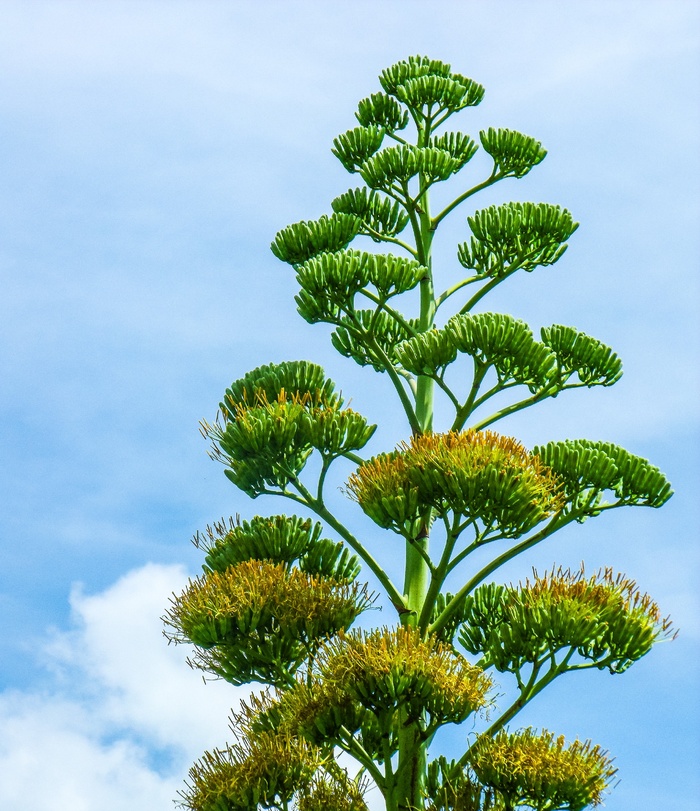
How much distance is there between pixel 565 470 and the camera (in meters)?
8.12

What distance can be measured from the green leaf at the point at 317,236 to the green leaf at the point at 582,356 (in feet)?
5.57

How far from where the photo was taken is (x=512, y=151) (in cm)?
978

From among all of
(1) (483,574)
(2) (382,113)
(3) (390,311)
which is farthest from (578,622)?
(2) (382,113)

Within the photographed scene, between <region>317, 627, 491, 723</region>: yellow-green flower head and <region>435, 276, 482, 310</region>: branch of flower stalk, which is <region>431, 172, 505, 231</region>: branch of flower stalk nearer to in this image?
<region>435, 276, 482, 310</region>: branch of flower stalk

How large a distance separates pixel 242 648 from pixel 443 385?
2.34 m

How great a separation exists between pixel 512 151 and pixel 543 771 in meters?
5.20

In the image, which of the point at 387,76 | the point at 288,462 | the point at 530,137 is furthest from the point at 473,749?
the point at 387,76

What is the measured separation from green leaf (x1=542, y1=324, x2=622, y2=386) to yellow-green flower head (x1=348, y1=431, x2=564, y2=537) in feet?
3.93

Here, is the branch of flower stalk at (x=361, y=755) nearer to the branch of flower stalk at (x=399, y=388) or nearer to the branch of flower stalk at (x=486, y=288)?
the branch of flower stalk at (x=399, y=388)

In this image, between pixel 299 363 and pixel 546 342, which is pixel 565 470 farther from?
pixel 299 363

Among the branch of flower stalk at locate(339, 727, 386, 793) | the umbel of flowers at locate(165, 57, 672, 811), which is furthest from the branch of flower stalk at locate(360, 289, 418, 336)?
the branch of flower stalk at locate(339, 727, 386, 793)

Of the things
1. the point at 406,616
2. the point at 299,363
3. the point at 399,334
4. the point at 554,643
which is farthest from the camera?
the point at 399,334

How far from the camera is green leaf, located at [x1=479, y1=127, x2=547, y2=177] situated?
977 centimetres

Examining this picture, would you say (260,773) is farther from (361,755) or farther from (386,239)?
(386,239)
